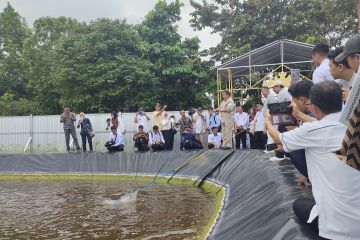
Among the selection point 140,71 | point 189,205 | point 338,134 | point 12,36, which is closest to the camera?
point 338,134

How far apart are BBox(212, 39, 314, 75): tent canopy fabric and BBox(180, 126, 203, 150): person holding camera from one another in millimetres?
3546

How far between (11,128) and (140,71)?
21.8 ft

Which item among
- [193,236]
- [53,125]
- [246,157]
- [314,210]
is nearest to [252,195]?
[193,236]

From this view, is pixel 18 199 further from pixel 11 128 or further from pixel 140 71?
pixel 140 71

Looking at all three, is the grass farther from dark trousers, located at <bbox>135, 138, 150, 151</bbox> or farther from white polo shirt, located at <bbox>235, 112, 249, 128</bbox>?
white polo shirt, located at <bbox>235, 112, 249, 128</bbox>

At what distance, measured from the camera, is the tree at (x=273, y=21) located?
75.3 feet

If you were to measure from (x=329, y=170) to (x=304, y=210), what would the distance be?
0.60 metres

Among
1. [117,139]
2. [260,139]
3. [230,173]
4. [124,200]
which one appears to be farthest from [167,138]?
[124,200]

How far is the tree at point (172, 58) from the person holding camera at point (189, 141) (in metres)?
8.94

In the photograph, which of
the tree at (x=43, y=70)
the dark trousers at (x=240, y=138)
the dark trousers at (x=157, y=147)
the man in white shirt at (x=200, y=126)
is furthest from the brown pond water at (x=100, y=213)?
the tree at (x=43, y=70)

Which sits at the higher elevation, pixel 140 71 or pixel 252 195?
pixel 140 71

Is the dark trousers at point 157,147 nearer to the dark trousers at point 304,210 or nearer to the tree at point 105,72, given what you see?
the tree at point 105,72

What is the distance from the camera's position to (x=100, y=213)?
7621 millimetres

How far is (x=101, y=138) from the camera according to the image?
17.9 meters
